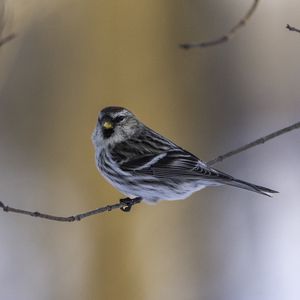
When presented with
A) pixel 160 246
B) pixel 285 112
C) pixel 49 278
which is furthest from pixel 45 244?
pixel 285 112

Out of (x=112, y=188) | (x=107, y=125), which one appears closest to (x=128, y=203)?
(x=107, y=125)

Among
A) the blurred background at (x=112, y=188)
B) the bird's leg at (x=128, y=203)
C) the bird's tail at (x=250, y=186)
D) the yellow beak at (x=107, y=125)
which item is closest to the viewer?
the bird's tail at (x=250, y=186)

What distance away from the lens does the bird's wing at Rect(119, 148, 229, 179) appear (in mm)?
2674

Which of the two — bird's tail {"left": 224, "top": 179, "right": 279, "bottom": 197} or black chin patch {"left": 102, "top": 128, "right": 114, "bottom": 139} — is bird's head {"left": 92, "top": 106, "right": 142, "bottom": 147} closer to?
black chin patch {"left": 102, "top": 128, "right": 114, "bottom": 139}

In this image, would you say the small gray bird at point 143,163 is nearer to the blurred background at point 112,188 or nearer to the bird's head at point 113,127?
the bird's head at point 113,127

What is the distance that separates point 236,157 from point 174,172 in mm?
2758

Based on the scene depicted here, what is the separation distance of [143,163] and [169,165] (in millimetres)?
114

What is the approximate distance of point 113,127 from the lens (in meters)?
2.94

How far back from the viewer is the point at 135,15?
4836 millimetres

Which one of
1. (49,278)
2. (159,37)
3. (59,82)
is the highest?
(159,37)

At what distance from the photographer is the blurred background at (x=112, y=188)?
4.56 metres

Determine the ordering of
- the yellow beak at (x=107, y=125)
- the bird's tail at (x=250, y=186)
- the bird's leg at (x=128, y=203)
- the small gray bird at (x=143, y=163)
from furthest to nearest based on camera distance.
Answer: the yellow beak at (x=107, y=125) → the small gray bird at (x=143, y=163) → the bird's leg at (x=128, y=203) → the bird's tail at (x=250, y=186)

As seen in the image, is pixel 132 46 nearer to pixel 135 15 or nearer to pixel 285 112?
pixel 135 15

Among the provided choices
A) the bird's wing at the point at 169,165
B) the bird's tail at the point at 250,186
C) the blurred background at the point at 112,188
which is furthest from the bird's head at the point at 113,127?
the blurred background at the point at 112,188
